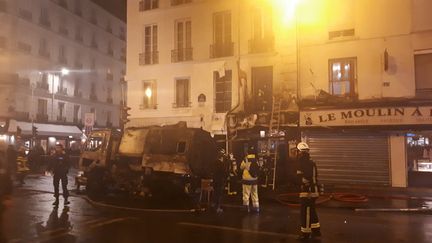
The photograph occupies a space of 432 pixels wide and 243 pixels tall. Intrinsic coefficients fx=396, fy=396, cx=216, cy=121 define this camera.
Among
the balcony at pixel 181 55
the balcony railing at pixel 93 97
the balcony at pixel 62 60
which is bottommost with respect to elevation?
the balcony at pixel 181 55

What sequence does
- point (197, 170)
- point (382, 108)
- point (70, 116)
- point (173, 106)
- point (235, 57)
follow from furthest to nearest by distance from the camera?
point (70, 116) < point (173, 106) < point (235, 57) < point (382, 108) < point (197, 170)

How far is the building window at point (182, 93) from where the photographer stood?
22.4m

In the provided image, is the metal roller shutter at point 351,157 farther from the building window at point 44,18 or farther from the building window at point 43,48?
the building window at point 44,18

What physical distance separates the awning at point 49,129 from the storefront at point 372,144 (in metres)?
27.1

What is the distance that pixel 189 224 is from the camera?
10234 millimetres

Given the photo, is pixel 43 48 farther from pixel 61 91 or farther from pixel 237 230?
pixel 237 230

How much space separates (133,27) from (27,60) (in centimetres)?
2014

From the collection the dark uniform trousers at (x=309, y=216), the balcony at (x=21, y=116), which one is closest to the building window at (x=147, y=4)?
the dark uniform trousers at (x=309, y=216)

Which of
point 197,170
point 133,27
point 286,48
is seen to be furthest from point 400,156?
point 133,27

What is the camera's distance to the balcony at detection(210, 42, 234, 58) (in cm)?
2109

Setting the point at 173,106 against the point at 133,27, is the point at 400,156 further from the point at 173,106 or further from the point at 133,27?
the point at 133,27

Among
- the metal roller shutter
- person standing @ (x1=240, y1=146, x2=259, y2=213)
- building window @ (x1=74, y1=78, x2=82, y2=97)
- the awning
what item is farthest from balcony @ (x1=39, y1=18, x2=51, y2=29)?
person standing @ (x1=240, y1=146, x2=259, y2=213)

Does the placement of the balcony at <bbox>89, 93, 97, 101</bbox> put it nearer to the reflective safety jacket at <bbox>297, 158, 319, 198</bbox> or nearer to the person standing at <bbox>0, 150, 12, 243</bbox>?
the person standing at <bbox>0, 150, 12, 243</bbox>

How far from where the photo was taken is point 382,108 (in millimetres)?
16812
